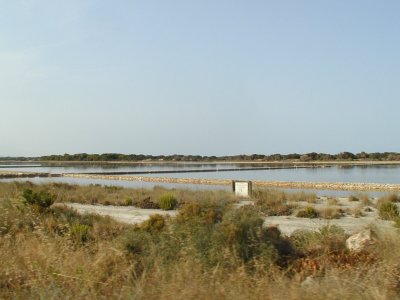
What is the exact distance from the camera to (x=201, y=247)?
6.27 meters

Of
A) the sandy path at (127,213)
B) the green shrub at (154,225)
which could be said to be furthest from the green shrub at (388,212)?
the green shrub at (154,225)

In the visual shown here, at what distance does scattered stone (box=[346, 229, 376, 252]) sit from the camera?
24.7 feet

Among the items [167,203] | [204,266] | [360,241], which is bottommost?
[167,203]

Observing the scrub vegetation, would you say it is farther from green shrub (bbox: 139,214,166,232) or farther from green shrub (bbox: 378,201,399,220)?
green shrub (bbox: 378,201,399,220)

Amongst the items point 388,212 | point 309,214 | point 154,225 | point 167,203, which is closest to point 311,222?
point 309,214

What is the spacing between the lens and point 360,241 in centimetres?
781

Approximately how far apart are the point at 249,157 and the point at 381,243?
447 ft

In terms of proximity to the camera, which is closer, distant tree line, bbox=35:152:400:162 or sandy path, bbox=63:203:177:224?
sandy path, bbox=63:203:177:224

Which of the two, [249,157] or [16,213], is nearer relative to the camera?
[16,213]

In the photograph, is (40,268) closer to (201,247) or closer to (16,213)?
(201,247)

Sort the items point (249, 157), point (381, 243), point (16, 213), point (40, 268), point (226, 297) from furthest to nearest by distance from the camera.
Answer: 1. point (249, 157)
2. point (16, 213)
3. point (381, 243)
4. point (40, 268)
5. point (226, 297)

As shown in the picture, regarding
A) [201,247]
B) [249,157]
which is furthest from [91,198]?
[249,157]

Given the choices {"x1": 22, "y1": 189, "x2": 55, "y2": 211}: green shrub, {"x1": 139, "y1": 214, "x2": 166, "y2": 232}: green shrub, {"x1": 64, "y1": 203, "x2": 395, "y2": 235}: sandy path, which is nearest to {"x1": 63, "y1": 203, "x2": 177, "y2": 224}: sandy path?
{"x1": 64, "y1": 203, "x2": 395, "y2": 235}: sandy path

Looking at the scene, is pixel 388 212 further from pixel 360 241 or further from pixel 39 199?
pixel 39 199
